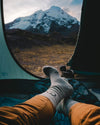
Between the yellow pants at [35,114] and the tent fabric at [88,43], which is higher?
the tent fabric at [88,43]

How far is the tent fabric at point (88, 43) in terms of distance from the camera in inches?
43.6

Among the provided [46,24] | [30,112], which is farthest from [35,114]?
[46,24]

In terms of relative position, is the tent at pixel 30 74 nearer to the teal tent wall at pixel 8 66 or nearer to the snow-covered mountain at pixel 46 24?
the teal tent wall at pixel 8 66

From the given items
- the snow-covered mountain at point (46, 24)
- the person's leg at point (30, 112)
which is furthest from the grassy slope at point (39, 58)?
the person's leg at point (30, 112)

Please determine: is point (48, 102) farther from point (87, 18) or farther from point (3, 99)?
point (87, 18)

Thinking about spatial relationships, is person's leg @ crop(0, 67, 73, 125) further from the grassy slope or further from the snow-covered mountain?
the snow-covered mountain

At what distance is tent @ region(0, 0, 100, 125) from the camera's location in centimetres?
105

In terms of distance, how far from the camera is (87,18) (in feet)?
3.76

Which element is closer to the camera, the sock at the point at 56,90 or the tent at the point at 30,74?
the sock at the point at 56,90

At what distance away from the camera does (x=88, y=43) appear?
1237 mm

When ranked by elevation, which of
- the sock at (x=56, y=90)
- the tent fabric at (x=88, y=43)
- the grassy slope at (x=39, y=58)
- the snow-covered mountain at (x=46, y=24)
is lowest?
the grassy slope at (x=39, y=58)

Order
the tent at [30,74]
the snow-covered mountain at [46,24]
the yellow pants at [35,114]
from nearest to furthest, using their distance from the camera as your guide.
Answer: the yellow pants at [35,114], the tent at [30,74], the snow-covered mountain at [46,24]

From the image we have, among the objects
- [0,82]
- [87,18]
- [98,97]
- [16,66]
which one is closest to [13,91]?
[0,82]

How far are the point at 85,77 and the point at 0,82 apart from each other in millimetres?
988
